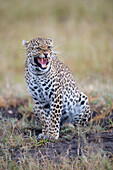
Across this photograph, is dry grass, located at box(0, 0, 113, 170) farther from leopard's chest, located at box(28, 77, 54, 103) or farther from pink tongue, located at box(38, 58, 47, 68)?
leopard's chest, located at box(28, 77, 54, 103)

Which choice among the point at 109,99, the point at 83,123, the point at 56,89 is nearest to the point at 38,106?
the point at 56,89

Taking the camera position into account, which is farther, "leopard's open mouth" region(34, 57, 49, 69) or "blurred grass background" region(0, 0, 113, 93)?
"blurred grass background" region(0, 0, 113, 93)

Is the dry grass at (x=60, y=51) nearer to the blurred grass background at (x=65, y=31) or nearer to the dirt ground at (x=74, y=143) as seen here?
the blurred grass background at (x=65, y=31)

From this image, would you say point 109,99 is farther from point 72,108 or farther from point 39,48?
point 39,48

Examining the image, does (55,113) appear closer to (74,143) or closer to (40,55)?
(74,143)

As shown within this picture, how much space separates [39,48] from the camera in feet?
19.8

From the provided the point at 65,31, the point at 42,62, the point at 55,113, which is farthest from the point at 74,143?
the point at 65,31

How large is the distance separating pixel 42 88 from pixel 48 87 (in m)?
0.13

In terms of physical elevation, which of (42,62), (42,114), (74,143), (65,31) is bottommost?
(74,143)

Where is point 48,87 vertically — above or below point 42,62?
below

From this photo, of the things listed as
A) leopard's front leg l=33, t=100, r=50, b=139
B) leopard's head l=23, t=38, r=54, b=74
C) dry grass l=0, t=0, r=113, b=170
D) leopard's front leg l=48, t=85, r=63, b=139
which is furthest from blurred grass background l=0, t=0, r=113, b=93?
leopard's head l=23, t=38, r=54, b=74

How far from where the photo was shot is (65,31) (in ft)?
61.7

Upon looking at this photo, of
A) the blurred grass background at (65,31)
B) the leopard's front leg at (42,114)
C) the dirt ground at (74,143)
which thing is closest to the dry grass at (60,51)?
the blurred grass background at (65,31)

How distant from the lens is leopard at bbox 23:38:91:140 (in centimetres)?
611
